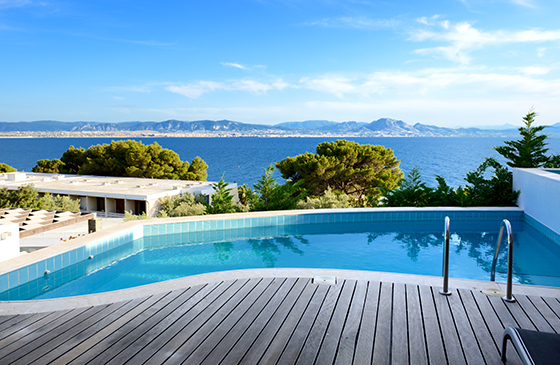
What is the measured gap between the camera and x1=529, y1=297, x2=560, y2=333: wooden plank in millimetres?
2418

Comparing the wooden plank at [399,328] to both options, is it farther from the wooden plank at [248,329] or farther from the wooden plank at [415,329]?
the wooden plank at [248,329]

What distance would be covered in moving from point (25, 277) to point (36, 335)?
2148 mm

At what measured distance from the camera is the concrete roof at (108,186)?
59.7ft

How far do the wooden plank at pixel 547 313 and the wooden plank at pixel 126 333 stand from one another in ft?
8.55

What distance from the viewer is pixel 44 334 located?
7.75 feet

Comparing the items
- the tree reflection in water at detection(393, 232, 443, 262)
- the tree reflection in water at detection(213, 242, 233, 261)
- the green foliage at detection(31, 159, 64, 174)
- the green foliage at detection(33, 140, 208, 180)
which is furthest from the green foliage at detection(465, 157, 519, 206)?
the green foliage at detection(31, 159, 64, 174)

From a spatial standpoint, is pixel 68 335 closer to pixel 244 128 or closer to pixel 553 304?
pixel 553 304

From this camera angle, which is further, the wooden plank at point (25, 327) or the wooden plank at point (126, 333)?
the wooden plank at point (25, 327)

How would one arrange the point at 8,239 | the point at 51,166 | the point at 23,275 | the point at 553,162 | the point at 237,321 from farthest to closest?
the point at 51,166 < the point at 553,162 < the point at 8,239 < the point at 23,275 < the point at 237,321

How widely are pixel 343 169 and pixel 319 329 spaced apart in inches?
727

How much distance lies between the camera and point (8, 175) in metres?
21.8

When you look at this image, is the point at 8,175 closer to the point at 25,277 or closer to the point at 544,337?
the point at 25,277

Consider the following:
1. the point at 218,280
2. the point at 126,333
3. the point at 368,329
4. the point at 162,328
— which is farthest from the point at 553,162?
the point at 126,333

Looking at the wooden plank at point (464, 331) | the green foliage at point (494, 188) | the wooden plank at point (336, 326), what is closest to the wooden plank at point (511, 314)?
the wooden plank at point (464, 331)
